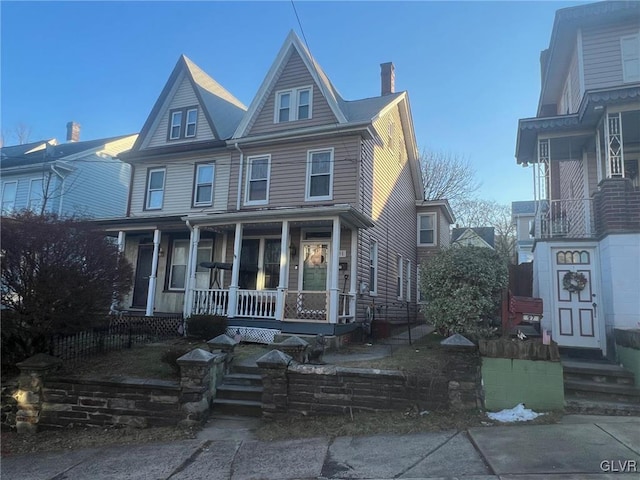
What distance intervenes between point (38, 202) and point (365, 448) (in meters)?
21.0

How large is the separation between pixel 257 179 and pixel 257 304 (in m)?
A: 4.27

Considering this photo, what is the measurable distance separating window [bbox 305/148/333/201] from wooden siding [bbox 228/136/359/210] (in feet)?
0.44

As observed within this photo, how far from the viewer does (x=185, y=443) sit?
543 cm

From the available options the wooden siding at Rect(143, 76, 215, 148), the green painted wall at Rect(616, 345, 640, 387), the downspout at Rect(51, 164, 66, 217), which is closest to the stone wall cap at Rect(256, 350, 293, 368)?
the green painted wall at Rect(616, 345, 640, 387)

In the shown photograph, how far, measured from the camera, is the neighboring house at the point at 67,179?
65.0 feet

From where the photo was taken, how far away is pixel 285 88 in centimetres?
1376

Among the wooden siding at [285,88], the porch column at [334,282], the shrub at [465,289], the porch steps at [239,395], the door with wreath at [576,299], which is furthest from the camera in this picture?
the wooden siding at [285,88]

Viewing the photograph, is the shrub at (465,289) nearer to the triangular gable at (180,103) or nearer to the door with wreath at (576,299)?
the door with wreath at (576,299)

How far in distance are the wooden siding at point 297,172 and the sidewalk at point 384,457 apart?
801 cm

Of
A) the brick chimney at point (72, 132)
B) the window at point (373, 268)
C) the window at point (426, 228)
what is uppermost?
the brick chimney at point (72, 132)

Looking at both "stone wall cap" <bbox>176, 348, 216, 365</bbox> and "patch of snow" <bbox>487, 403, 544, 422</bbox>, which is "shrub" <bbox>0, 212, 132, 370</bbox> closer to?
"stone wall cap" <bbox>176, 348, 216, 365</bbox>

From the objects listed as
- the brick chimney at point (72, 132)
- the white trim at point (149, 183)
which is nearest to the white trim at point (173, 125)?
the white trim at point (149, 183)

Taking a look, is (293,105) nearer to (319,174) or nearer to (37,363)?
(319,174)

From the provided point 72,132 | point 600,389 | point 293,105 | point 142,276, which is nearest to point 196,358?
point 600,389
